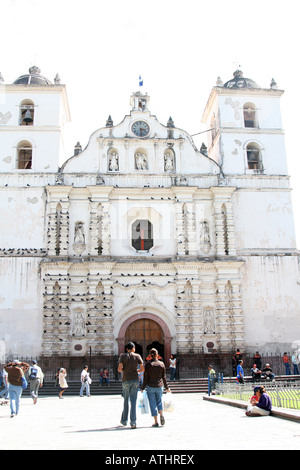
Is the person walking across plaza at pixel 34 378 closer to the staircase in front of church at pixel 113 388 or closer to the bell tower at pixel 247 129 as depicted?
the staircase in front of church at pixel 113 388

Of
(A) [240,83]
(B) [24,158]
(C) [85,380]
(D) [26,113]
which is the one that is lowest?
(C) [85,380]

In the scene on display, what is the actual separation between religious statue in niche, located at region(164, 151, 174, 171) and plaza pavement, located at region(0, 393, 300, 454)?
15.9 meters

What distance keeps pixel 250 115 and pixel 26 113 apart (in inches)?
486

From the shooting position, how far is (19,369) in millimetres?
11516

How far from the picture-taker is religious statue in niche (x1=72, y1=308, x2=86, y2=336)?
2269cm

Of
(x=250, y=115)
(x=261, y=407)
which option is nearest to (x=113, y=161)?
(x=250, y=115)

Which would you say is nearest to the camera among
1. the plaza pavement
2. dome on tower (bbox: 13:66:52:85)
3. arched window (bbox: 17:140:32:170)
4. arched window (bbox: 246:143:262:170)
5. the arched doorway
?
the plaza pavement

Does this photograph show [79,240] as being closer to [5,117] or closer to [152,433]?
[5,117]

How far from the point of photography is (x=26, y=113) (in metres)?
26.0

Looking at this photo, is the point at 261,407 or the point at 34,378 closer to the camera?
the point at 261,407

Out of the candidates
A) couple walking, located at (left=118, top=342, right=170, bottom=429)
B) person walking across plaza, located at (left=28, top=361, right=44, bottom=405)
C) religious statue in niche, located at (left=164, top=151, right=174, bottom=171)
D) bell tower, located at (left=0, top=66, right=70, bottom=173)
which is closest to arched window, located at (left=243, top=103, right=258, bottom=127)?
religious statue in niche, located at (left=164, top=151, right=174, bottom=171)

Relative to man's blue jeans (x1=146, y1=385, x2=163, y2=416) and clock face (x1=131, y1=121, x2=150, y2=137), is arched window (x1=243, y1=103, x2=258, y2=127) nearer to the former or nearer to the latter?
clock face (x1=131, y1=121, x2=150, y2=137)
